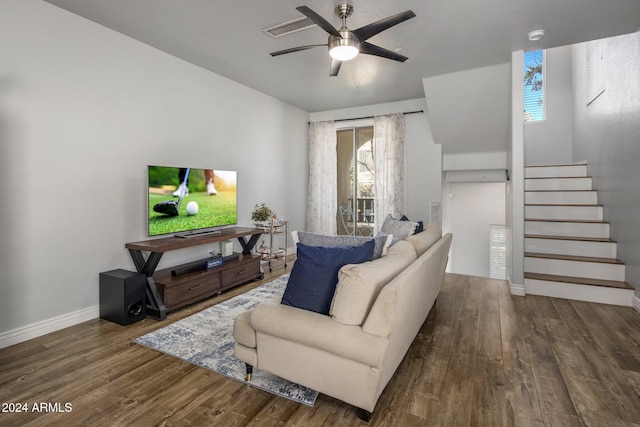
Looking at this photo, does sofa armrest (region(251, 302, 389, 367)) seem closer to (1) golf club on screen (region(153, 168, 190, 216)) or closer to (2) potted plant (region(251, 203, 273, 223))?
(1) golf club on screen (region(153, 168, 190, 216))

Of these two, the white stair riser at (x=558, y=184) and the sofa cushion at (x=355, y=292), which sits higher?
the white stair riser at (x=558, y=184)

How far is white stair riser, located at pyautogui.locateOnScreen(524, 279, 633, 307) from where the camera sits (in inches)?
129

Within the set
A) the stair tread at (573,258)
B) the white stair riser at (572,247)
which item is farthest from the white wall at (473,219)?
the stair tread at (573,258)

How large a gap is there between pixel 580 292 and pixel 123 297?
469 centimetres

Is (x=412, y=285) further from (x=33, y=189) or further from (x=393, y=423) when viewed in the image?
(x=33, y=189)

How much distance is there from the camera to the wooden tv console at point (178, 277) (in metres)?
2.97

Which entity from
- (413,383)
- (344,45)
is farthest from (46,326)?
(344,45)

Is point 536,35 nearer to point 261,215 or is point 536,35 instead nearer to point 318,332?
point 318,332

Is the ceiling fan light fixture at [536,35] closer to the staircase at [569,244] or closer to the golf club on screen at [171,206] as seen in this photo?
the staircase at [569,244]

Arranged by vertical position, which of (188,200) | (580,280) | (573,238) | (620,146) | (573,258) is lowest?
(580,280)

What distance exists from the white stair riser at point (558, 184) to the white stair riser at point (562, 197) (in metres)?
0.18

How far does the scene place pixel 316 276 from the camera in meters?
1.76

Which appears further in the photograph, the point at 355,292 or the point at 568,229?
the point at 568,229

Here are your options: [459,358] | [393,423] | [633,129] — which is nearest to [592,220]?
[633,129]
